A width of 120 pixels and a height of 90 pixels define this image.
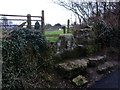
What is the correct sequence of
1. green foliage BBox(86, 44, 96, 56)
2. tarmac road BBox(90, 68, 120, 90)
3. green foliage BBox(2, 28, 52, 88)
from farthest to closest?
green foliage BBox(86, 44, 96, 56), tarmac road BBox(90, 68, 120, 90), green foliage BBox(2, 28, 52, 88)

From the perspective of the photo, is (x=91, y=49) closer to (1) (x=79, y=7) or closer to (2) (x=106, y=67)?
(2) (x=106, y=67)

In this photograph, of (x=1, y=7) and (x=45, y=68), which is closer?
(x=45, y=68)

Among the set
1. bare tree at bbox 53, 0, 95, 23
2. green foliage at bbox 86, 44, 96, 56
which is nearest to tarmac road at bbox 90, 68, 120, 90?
green foliage at bbox 86, 44, 96, 56

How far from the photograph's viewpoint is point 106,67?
181 inches

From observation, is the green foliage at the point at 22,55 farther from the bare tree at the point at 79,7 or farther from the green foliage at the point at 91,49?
the bare tree at the point at 79,7

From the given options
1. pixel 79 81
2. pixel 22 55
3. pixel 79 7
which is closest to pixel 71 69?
pixel 79 81

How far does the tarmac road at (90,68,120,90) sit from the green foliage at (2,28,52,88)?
1357 mm

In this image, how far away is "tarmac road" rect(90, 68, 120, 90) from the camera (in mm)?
3620

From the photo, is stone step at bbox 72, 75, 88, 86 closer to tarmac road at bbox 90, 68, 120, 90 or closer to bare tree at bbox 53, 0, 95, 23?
tarmac road at bbox 90, 68, 120, 90

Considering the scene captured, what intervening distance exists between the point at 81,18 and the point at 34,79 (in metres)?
5.50

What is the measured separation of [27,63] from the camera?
3.34 meters

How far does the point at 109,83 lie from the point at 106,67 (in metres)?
0.86

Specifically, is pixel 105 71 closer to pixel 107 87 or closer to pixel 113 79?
pixel 113 79

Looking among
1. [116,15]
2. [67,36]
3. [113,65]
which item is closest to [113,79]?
[113,65]
